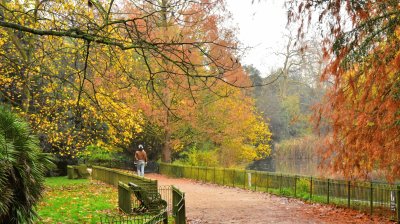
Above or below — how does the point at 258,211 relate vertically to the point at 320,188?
below

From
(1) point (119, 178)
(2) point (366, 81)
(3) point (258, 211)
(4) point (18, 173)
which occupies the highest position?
(2) point (366, 81)

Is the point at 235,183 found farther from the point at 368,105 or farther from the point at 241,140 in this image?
the point at 368,105

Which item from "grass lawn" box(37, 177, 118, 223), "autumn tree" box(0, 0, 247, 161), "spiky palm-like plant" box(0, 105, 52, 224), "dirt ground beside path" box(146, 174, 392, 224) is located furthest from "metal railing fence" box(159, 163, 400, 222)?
"spiky palm-like plant" box(0, 105, 52, 224)

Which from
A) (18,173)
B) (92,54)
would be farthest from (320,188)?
(18,173)

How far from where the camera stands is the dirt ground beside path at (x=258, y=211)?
40.0 feet

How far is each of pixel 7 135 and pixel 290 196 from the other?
1261 cm

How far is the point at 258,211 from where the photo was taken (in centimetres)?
1384

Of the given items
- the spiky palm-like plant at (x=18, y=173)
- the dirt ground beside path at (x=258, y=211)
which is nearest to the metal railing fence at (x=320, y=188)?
the dirt ground beside path at (x=258, y=211)

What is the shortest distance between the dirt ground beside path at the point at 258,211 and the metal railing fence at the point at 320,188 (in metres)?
0.47

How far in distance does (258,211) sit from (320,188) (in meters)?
3.90

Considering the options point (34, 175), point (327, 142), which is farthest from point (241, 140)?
point (34, 175)

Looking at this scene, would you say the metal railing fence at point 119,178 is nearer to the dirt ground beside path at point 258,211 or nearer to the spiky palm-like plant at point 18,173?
the dirt ground beside path at point 258,211

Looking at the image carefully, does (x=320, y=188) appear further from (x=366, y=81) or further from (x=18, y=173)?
(x=18, y=173)

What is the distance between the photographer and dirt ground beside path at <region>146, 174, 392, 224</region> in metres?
12.2
